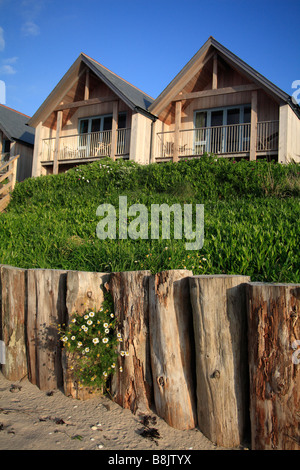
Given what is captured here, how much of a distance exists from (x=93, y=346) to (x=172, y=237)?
6.99 ft

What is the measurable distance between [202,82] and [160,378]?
15332 mm

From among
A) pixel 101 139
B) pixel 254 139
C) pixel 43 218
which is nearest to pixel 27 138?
pixel 101 139

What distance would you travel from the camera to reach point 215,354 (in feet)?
8.29

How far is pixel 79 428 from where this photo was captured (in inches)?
104

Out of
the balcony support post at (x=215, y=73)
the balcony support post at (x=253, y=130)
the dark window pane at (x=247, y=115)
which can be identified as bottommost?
the balcony support post at (x=253, y=130)

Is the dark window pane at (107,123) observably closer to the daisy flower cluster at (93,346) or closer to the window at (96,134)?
the window at (96,134)

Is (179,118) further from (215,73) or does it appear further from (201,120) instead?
(215,73)

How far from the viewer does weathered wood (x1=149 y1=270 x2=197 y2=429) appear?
2666mm

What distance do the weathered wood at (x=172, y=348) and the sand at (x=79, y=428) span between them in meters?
0.14

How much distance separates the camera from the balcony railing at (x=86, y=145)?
1598 centimetres

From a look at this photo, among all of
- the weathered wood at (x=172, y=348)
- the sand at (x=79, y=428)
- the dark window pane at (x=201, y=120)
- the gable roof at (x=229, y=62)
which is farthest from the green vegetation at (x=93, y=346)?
the dark window pane at (x=201, y=120)

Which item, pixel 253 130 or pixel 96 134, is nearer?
pixel 253 130

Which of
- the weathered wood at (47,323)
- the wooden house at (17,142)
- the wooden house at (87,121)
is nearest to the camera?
the weathered wood at (47,323)

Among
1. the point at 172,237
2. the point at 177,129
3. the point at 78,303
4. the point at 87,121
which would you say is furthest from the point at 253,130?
the point at 78,303
